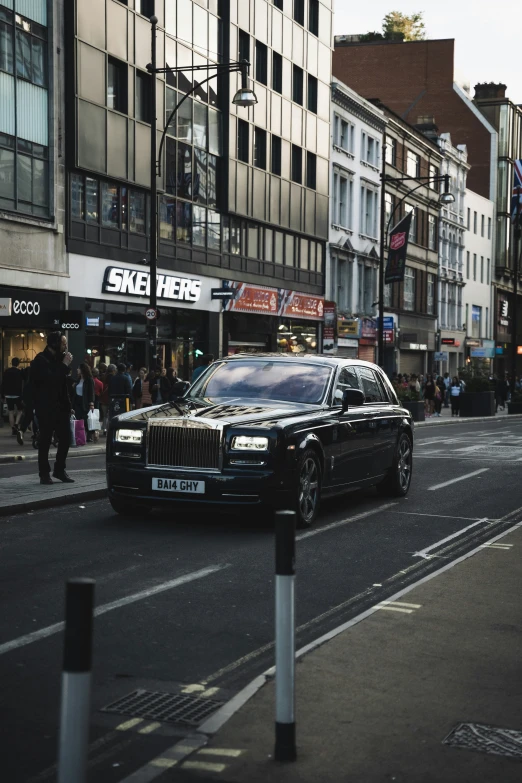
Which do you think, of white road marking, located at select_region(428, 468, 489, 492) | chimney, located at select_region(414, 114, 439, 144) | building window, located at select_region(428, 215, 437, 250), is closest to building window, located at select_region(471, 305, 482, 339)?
building window, located at select_region(428, 215, 437, 250)

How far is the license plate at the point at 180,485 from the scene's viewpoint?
35.4ft

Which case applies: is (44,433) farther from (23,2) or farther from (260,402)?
(23,2)

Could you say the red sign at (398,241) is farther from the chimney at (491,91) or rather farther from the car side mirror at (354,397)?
the chimney at (491,91)

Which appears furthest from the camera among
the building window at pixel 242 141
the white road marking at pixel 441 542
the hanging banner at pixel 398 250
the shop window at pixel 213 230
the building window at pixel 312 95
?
the building window at pixel 312 95

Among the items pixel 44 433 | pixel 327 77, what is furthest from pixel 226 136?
pixel 44 433

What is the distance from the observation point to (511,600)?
793 centimetres

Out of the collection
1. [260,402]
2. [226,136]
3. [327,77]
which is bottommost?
[260,402]

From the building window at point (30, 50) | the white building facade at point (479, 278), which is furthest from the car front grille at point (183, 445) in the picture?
the white building facade at point (479, 278)

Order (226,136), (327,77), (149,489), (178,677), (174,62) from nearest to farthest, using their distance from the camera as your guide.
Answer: (178,677), (149,489), (174,62), (226,136), (327,77)

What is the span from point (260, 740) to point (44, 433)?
974 centimetres

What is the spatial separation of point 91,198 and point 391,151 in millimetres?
32013

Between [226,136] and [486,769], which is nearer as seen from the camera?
[486,769]

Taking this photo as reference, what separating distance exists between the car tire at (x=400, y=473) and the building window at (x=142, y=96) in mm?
23413

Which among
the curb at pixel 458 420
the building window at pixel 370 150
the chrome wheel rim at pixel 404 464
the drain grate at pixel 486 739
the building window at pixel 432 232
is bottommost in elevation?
the curb at pixel 458 420
